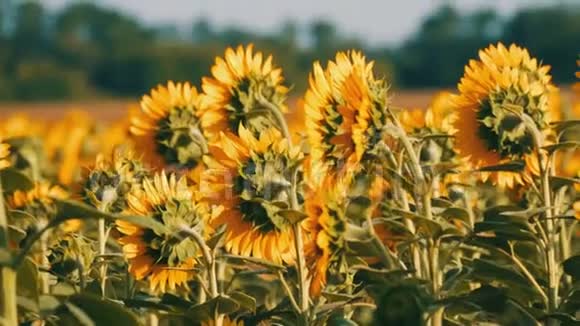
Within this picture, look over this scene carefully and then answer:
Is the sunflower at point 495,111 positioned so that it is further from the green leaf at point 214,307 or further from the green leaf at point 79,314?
the green leaf at point 79,314

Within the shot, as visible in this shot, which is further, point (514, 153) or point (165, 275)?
point (514, 153)

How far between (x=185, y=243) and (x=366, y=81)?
1.31 ft

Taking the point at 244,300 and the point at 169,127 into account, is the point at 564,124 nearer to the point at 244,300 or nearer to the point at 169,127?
the point at 244,300

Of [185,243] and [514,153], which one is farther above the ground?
[514,153]

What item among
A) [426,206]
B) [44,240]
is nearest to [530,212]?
[426,206]

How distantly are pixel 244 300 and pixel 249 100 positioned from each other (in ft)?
1.97

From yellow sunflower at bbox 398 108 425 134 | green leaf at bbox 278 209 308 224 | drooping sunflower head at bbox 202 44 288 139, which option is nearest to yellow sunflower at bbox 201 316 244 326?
green leaf at bbox 278 209 308 224

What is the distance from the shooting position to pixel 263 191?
2.00 m

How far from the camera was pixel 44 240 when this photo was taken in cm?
287

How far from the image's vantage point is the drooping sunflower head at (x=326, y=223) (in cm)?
183

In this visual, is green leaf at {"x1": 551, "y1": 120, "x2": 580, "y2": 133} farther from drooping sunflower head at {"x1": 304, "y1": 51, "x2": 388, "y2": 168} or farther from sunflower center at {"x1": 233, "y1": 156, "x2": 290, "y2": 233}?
sunflower center at {"x1": 233, "y1": 156, "x2": 290, "y2": 233}

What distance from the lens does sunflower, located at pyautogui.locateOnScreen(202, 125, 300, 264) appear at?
6.54 ft

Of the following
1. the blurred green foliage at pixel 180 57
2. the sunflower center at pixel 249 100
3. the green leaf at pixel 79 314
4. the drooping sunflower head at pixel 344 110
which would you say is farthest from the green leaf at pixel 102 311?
the blurred green foliage at pixel 180 57

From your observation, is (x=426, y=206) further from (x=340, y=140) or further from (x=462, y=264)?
(x=462, y=264)
